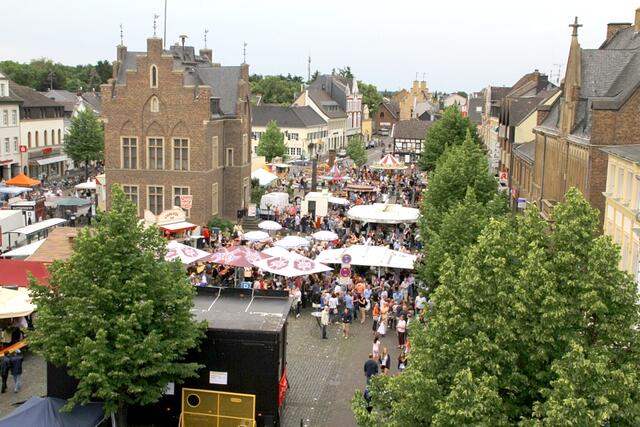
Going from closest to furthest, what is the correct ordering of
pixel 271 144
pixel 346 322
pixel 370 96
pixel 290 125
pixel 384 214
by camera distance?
pixel 346 322, pixel 384 214, pixel 271 144, pixel 290 125, pixel 370 96

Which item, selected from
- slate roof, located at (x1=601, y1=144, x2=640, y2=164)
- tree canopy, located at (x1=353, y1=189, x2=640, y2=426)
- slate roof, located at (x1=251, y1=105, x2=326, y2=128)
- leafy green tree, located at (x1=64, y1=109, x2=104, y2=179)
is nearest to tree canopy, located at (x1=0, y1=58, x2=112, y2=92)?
slate roof, located at (x1=251, y1=105, x2=326, y2=128)

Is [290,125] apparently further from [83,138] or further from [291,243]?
[291,243]

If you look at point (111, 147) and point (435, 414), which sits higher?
point (111, 147)

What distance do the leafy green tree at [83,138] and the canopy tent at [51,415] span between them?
200 feet

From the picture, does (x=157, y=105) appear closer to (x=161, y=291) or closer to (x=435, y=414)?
(x=161, y=291)

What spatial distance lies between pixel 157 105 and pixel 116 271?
103 feet

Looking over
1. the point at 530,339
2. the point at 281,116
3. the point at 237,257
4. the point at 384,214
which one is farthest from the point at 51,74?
the point at 530,339

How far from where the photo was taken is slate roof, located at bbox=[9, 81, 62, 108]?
2933 inches

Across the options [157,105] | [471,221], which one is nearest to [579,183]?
[471,221]

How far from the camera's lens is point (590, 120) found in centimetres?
3253

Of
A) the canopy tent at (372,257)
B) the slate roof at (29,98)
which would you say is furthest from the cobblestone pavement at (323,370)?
the slate roof at (29,98)

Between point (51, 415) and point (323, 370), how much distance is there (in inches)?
389

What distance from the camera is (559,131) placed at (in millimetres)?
37656

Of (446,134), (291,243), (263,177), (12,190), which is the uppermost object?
(446,134)
